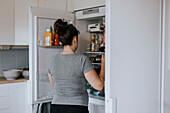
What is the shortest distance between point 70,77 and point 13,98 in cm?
144

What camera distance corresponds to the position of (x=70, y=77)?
149cm

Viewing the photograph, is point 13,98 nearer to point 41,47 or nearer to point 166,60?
point 41,47

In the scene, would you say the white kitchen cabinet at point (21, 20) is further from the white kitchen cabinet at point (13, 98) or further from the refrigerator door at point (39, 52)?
the refrigerator door at point (39, 52)

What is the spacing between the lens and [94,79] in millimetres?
1440

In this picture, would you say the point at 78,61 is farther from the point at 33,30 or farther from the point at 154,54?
the point at 33,30

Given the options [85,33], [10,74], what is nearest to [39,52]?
[85,33]

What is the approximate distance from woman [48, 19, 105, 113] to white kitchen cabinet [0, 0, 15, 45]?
1.41 meters

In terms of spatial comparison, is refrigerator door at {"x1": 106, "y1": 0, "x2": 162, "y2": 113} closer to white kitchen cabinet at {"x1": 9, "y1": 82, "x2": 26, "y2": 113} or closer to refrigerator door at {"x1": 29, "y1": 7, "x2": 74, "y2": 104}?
refrigerator door at {"x1": 29, "y1": 7, "x2": 74, "y2": 104}

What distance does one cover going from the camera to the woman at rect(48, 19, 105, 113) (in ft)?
4.78

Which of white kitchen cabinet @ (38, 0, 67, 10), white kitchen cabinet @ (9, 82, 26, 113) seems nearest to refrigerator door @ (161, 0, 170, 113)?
white kitchen cabinet @ (38, 0, 67, 10)

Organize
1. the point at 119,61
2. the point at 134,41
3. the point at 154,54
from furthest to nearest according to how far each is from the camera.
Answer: the point at 154,54 → the point at 134,41 → the point at 119,61

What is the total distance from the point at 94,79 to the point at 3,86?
1.55 meters

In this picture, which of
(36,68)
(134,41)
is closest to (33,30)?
(36,68)

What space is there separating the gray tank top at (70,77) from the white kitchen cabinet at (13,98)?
1.25m
